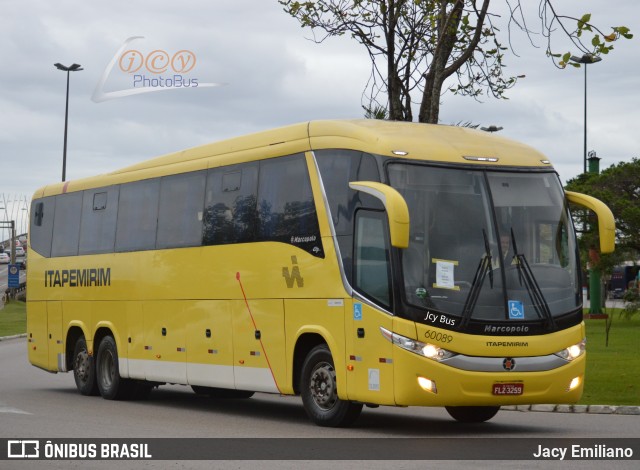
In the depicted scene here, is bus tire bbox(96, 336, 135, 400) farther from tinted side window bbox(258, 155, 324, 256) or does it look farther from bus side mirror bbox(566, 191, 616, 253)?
bus side mirror bbox(566, 191, 616, 253)

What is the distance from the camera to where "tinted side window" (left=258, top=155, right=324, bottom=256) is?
1595 cm

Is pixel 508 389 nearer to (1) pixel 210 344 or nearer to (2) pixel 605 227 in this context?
(2) pixel 605 227

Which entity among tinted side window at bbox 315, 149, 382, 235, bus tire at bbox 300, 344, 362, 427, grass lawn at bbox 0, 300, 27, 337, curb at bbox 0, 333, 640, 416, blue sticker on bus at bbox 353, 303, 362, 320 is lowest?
grass lawn at bbox 0, 300, 27, 337

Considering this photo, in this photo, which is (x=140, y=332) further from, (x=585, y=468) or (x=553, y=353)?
(x=585, y=468)

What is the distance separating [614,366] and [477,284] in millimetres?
12010

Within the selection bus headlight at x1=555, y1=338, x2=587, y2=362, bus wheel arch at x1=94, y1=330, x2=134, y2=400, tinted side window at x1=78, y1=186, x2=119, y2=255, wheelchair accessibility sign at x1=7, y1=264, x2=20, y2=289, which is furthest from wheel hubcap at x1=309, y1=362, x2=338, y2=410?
wheelchair accessibility sign at x1=7, y1=264, x2=20, y2=289

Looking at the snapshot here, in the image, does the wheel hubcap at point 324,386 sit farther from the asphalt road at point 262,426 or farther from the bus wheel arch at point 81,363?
the bus wheel arch at point 81,363

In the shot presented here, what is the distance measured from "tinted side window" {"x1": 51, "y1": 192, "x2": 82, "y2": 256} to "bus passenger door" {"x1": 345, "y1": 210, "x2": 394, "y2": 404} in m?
9.55

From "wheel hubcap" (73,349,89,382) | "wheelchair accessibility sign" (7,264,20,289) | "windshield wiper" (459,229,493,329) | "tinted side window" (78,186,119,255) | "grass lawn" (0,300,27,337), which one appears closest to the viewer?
"windshield wiper" (459,229,493,329)

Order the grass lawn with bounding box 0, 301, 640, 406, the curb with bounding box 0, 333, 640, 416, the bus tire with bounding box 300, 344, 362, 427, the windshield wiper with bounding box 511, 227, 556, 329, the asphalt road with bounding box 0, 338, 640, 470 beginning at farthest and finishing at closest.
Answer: the grass lawn with bounding box 0, 301, 640, 406, the curb with bounding box 0, 333, 640, 416, the bus tire with bounding box 300, 344, 362, 427, the windshield wiper with bounding box 511, 227, 556, 329, the asphalt road with bounding box 0, 338, 640, 470

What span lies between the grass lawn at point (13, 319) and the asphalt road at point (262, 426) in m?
29.8

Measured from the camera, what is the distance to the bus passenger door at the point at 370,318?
47.4 ft

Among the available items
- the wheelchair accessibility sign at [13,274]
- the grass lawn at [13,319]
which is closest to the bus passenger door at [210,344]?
the grass lawn at [13,319]

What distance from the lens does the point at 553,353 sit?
1473cm
